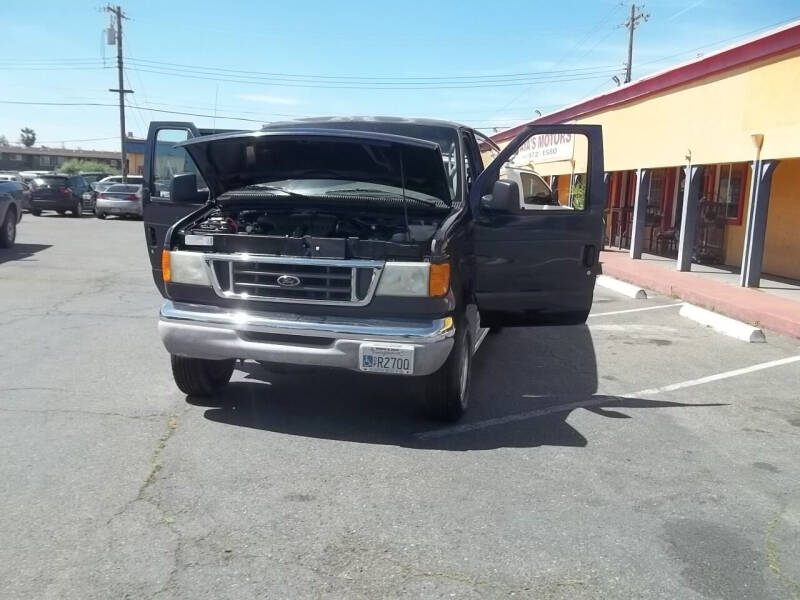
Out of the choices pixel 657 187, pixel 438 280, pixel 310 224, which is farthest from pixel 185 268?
pixel 657 187

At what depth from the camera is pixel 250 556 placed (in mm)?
3344

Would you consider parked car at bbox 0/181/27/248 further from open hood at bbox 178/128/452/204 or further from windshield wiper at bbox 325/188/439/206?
windshield wiper at bbox 325/188/439/206

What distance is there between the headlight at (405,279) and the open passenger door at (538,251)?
1.13 meters

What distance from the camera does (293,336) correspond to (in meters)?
4.78

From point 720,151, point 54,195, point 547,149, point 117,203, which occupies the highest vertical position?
point 547,149

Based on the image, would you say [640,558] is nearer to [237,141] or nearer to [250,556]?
[250,556]

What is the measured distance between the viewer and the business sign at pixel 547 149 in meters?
21.7

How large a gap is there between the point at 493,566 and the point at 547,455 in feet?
4.96

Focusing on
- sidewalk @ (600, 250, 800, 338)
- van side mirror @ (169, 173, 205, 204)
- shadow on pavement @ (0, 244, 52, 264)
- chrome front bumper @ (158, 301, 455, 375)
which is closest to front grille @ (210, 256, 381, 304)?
chrome front bumper @ (158, 301, 455, 375)

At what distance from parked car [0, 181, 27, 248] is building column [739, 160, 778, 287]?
43.2 ft

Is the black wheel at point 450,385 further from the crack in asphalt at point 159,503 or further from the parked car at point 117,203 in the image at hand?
the parked car at point 117,203

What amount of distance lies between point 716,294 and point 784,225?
4.17m

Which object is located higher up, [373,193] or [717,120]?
[717,120]

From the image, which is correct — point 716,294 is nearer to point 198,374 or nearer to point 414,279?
point 414,279
